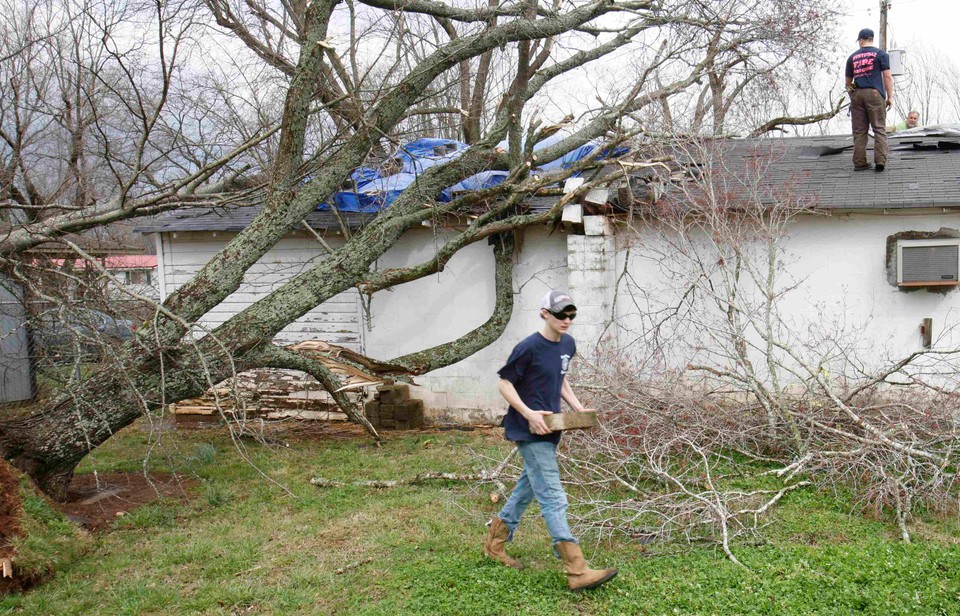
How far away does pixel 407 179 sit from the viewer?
1012 centimetres

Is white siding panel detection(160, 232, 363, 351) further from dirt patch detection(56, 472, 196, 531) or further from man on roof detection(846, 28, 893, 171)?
man on roof detection(846, 28, 893, 171)

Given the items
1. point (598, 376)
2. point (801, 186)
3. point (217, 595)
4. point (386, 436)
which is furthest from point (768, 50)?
point (217, 595)

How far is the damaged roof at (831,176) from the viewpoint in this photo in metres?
8.16

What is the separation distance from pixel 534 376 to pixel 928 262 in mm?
5813

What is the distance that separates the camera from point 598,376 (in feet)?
24.6

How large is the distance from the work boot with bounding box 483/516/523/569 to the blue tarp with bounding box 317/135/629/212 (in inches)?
205

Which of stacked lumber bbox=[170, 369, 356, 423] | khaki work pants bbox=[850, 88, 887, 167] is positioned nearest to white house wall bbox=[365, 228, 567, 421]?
stacked lumber bbox=[170, 369, 356, 423]

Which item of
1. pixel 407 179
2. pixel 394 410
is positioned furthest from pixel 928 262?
pixel 394 410

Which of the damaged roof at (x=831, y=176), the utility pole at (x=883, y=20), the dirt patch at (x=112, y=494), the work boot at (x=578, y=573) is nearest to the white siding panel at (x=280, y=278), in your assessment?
the damaged roof at (x=831, y=176)

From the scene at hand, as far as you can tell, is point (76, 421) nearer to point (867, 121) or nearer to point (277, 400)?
point (277, 400)

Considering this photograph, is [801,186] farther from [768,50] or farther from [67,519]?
[67,519]

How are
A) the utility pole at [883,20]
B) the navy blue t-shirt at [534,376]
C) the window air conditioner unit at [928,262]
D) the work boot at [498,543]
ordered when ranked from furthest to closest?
the utility pole at [883,20] → the window air conditioner unit at [928,262] → the work boot at [498,543] → the navy blue t-shirt at [534,376]

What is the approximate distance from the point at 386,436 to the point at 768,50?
689cm

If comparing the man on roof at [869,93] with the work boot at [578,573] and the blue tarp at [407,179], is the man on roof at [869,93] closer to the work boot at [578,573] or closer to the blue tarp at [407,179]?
the blue tarp at [407,179]
